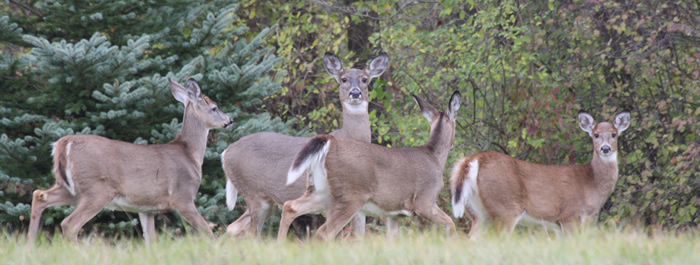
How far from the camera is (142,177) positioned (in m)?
7.12

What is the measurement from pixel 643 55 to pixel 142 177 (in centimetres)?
510

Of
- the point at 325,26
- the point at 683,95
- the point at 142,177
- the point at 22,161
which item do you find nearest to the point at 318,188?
the point at 142,177

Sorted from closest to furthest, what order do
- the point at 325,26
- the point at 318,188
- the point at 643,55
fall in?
the point at 318,188 < the point at 643,55 < the point at 325,26

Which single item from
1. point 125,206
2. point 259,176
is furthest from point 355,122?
point 125,206

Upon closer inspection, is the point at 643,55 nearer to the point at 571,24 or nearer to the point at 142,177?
the point at 571,24

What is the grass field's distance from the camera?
452 cm

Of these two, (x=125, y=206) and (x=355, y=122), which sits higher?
(x=355, y=122)

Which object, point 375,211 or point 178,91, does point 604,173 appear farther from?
point 178,91

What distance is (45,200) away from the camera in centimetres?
686

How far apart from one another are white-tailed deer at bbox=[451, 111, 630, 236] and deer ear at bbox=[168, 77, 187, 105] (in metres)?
2.41

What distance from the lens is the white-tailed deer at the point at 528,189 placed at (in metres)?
7.32

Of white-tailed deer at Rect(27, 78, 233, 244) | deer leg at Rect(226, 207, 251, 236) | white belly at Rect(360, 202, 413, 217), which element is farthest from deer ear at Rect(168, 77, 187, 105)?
white belly at Rect(360, 202, 413, 217)

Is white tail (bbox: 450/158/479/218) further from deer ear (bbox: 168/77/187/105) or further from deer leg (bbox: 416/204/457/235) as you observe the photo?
deer ear (bbox: 168/77/187/105)

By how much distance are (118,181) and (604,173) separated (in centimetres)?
409
